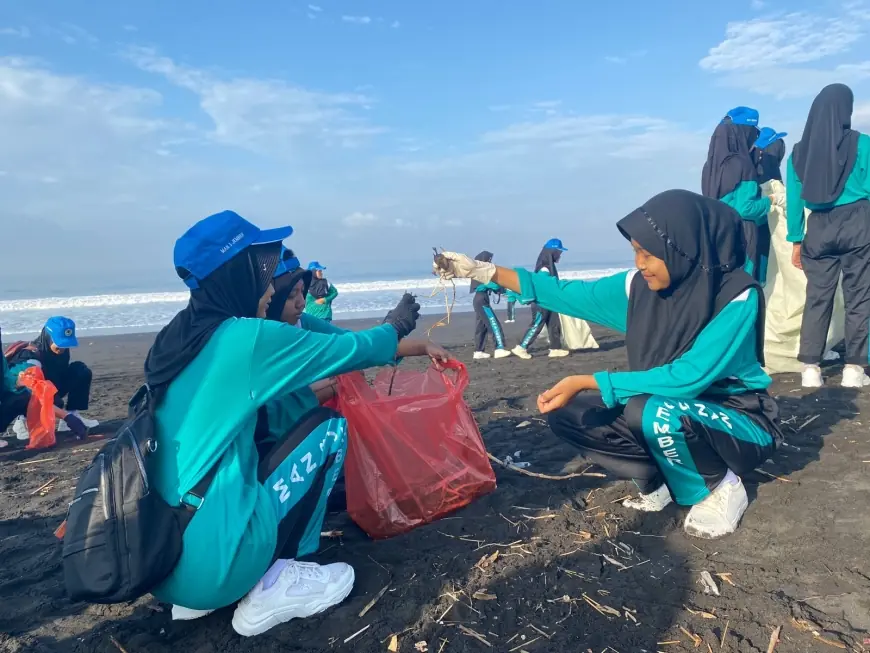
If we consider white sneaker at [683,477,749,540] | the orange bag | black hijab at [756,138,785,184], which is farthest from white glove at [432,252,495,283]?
black hijab at [756,138,785,184]

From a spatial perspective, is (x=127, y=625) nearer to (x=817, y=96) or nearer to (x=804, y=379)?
(x=804, y=379)

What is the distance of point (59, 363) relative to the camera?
6.16 metres

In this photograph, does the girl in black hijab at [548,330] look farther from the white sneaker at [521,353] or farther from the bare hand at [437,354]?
the bare hand at [437,354]

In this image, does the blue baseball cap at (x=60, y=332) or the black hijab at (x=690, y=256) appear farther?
the blue baseball cap at (x=60, y=332)

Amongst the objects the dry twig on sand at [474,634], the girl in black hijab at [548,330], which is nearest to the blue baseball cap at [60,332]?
the dry twig on sand at [474,634]

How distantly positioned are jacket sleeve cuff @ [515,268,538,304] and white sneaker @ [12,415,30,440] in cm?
477

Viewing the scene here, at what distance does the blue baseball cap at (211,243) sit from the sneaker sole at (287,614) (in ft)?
4.11

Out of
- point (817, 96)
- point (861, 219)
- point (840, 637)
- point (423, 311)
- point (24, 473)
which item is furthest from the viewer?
point (423, 311)

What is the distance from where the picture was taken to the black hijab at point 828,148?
479 cm

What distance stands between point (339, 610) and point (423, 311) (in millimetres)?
15921

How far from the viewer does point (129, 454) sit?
2072 mm

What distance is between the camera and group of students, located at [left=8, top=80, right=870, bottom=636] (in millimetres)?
2191

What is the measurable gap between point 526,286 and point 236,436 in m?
A: 1.79

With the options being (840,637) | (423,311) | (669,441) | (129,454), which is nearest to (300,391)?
(129,454)
